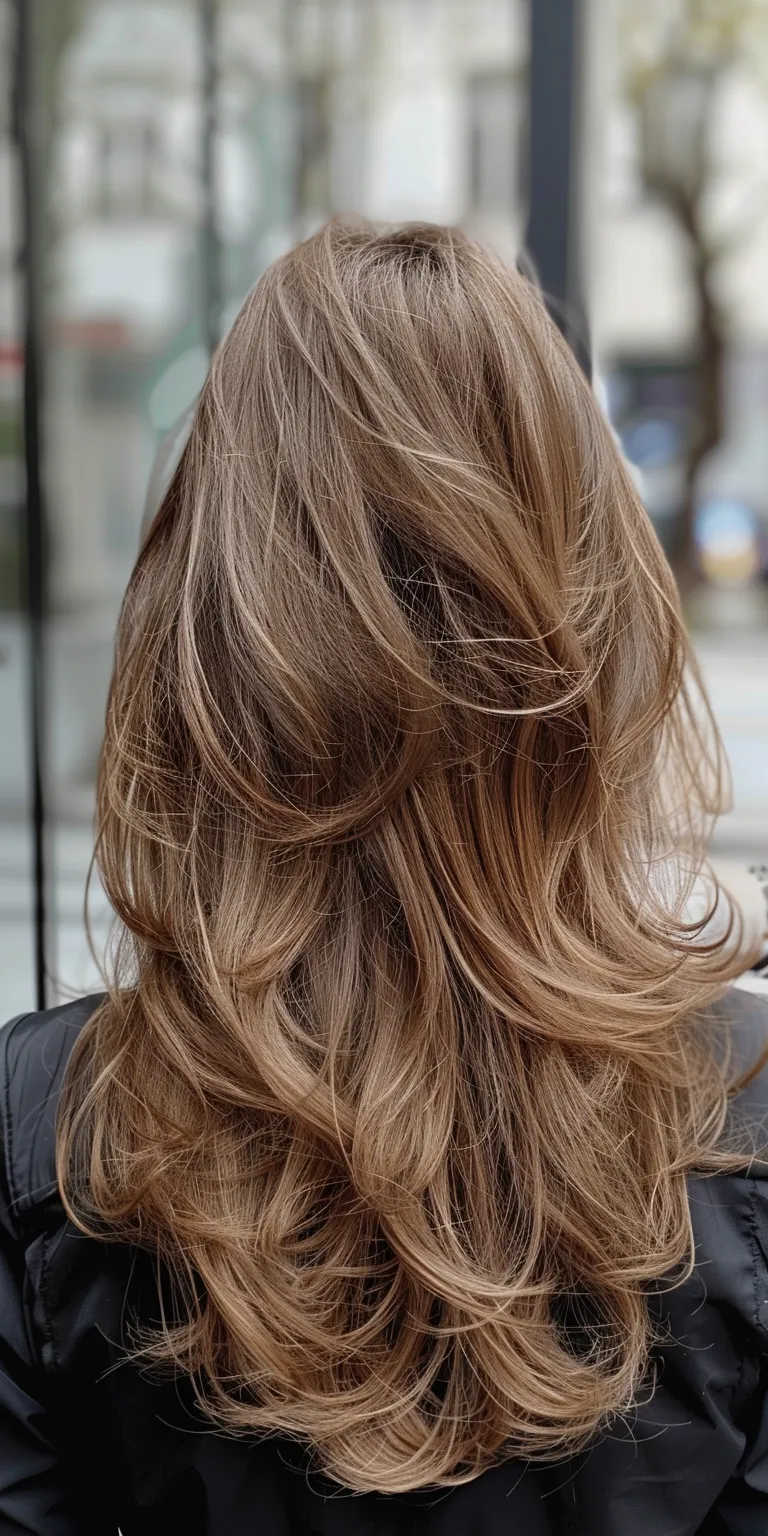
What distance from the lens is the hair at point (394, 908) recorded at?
2.68 ft

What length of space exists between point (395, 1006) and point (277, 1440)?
0.33m

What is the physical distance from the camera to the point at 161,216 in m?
3.40

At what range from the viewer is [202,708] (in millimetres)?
836

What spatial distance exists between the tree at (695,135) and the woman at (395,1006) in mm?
5394

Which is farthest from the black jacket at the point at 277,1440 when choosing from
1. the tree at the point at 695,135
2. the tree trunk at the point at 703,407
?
the tree trunk at the point at 703,407

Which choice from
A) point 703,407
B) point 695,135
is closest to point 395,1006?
point 695,135

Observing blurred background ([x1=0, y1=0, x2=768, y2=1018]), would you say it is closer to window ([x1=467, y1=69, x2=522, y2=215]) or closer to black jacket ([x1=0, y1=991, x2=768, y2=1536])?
window ([x1=467, y1=69, x2=522, y2=215])

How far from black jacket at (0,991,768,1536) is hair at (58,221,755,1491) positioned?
0.10ft

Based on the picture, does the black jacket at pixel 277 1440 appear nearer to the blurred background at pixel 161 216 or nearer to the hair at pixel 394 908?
the hair at pixel 394 908

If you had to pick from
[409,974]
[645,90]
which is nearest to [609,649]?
[409,974]

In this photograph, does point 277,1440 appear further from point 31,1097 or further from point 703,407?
point 703,407

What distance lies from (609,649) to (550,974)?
0.23 metres

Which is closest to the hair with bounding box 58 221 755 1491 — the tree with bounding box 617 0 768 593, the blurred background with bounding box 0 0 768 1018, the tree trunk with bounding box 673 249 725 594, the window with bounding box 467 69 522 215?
the blurred background with bounding box 0 0 768 1018

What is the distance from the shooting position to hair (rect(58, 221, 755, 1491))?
818 millimetres
